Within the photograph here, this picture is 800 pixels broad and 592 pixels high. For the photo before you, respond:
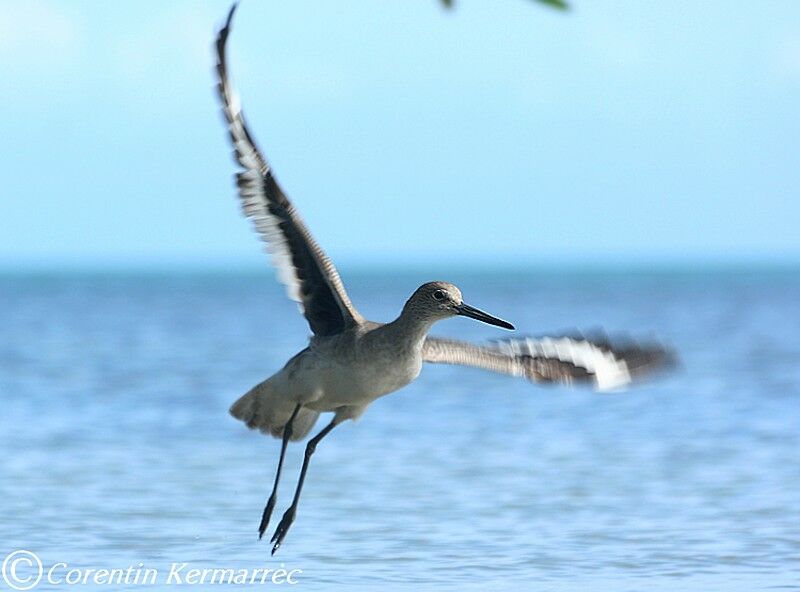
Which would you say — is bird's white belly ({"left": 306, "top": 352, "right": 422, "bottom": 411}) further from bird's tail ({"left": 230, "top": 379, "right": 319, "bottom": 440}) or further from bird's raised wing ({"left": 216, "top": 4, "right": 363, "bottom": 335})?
bird's tail ({"left": 230, "top": 379, "right": 319, "bottom": 440})

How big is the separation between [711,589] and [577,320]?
107 feet

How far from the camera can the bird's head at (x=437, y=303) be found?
29.6 ft

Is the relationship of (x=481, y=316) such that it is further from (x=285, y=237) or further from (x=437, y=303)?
(x=285, y=237)

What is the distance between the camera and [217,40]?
25.8 feet

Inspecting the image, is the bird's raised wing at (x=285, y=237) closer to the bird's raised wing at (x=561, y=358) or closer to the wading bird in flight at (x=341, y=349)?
the wading bird in flight at (x=341, y=349)

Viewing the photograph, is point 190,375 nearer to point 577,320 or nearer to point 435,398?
point 435,398

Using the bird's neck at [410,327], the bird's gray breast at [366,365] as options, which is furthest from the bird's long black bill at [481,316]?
the bird's gray breast at [366,365]

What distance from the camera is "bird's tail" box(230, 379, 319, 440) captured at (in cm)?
950

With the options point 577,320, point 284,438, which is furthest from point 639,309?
point 284,438

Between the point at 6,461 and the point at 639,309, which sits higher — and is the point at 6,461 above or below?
below

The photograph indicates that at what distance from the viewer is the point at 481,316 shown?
8906 mm

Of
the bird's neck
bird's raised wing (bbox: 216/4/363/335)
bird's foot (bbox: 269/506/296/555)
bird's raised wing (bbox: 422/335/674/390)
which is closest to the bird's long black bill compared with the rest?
the bird's neck

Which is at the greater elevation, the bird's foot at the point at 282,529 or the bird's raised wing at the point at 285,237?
the bird's raised wing at the point at 285,237

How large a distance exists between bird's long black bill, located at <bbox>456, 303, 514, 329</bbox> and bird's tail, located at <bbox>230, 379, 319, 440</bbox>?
111 centimetres
